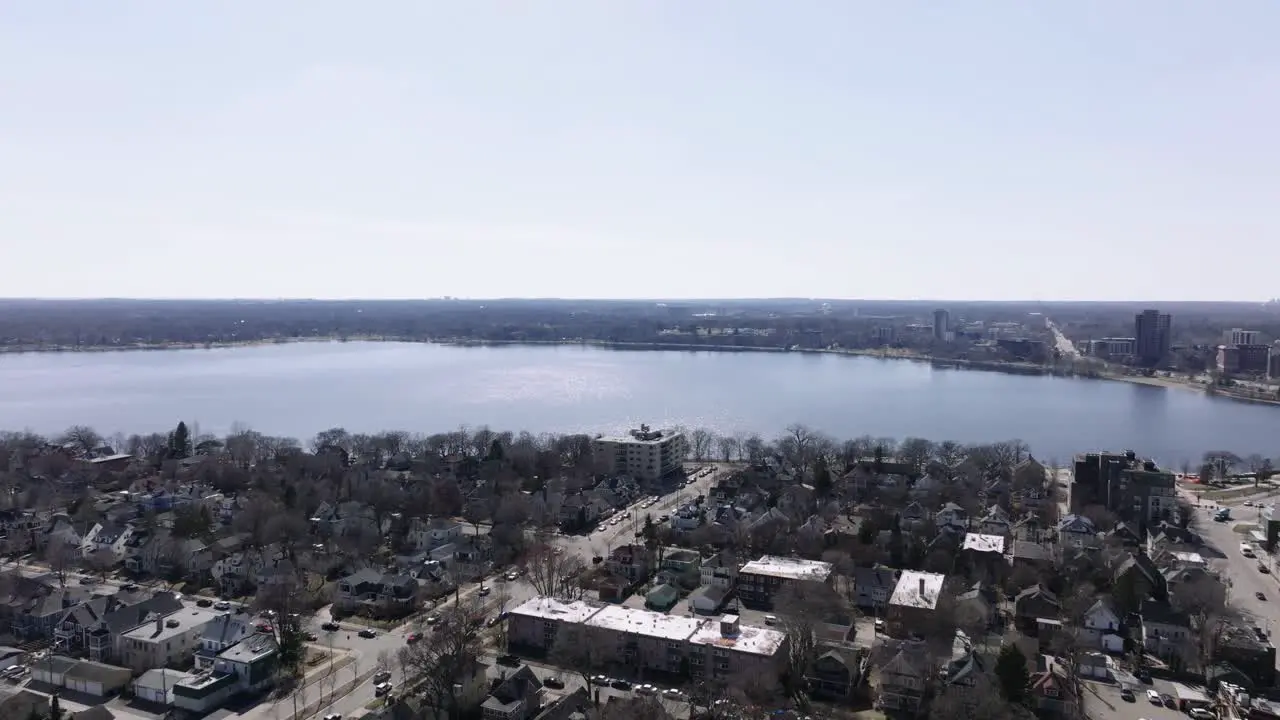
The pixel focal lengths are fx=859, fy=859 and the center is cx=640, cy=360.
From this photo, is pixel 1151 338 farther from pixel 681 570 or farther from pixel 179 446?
pixel 179 446

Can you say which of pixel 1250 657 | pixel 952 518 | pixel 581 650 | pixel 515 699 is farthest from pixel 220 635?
pixel 952 518

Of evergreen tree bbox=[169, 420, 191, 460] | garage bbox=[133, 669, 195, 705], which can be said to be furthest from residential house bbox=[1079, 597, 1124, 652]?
evergreen tree bbox=[169, 420, 191, 460]

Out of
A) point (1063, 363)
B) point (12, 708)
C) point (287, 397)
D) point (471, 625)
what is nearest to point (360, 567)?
point (471, 625)

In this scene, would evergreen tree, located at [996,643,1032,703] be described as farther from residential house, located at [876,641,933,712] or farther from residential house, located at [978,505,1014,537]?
residential house, located at [978,505,1014,537]

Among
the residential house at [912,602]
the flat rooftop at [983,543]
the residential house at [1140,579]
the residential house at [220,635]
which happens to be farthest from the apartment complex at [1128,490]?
the residential house at [220,635]

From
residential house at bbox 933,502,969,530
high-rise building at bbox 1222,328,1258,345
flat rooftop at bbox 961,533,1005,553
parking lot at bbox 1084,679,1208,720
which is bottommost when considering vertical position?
parking lot at bbox 1084,679,1208,720

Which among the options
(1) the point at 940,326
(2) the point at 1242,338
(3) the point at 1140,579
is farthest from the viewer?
(1) the point at 940,326

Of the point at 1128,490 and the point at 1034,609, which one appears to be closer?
the point at 1034,609
